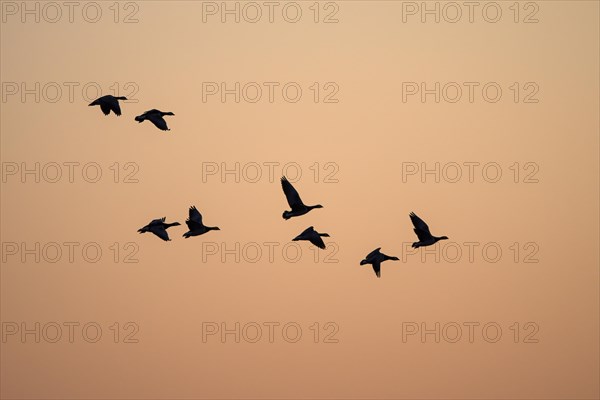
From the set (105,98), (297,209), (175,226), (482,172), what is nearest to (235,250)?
(175,226)

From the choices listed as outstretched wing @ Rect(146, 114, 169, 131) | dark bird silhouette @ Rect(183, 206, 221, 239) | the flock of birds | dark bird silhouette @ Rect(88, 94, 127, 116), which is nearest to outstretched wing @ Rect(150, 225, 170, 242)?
the flock of birds

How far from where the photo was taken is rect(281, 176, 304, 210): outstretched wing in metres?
8.24

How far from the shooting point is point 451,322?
9.77 meters

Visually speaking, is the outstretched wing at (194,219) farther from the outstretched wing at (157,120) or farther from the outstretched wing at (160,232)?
the outstretched wing at (157,120)

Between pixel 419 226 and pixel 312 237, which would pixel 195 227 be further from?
pixel 419 226

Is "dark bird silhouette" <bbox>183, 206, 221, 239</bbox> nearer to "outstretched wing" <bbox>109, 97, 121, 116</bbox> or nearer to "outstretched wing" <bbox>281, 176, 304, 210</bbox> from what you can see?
"outstretched wing" <bbox>281, 176, 304, 210</bbox>

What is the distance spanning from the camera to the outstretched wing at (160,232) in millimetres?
8867

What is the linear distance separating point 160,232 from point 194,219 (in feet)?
1.28

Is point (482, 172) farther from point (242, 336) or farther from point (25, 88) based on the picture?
point (25, 88)

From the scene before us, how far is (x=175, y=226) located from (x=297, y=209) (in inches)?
64.3

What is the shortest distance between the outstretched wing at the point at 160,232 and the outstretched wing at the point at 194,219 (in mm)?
320

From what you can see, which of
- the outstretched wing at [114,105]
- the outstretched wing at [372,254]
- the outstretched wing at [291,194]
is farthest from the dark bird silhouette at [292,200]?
the outstretched wing at [114,105]

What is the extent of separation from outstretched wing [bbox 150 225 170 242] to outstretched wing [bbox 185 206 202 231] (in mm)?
320

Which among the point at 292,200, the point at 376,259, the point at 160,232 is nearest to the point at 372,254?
the point at 376,259
